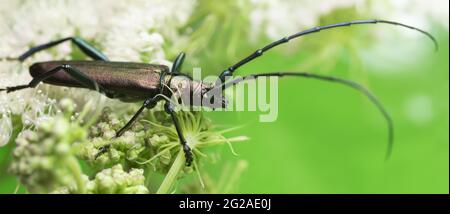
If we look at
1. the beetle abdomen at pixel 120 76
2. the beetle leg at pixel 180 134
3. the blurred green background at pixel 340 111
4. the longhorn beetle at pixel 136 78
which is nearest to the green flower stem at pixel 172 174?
the beetle leg at pixel 180 134

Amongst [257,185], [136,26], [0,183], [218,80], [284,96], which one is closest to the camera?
[0,183]

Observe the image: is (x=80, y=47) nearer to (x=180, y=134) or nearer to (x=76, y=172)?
(x=180, y=134)

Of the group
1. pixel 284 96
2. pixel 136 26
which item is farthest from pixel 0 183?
pixel 284 96

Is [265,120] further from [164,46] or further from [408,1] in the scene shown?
[408,1]

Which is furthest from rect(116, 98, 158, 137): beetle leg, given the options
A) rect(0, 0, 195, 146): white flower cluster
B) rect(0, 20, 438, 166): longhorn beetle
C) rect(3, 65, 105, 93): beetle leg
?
rect(0, 0, 195, 146): white flower cluster

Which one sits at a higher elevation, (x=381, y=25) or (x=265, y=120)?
(x=381, y=25)
